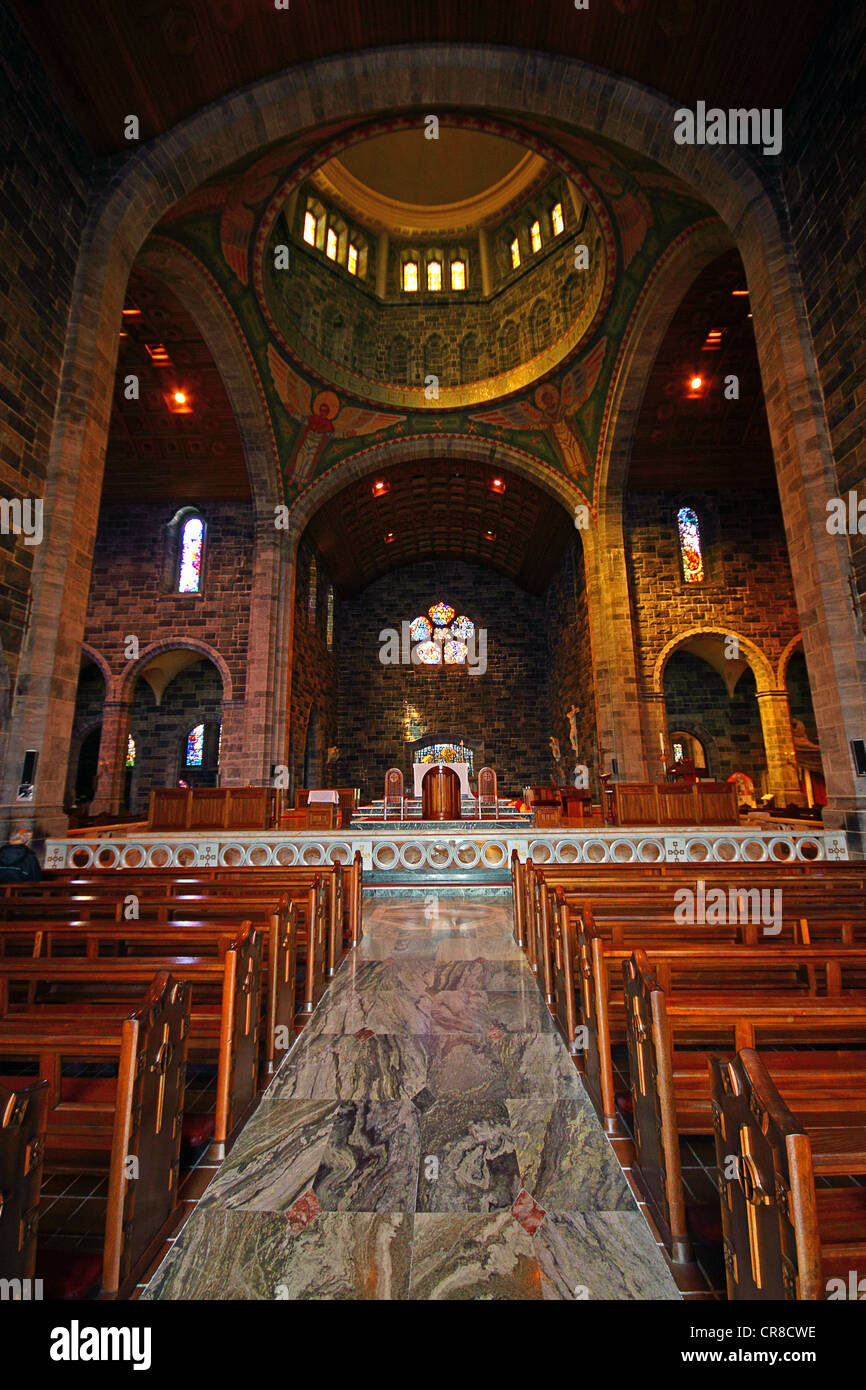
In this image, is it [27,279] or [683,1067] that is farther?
[27,279]

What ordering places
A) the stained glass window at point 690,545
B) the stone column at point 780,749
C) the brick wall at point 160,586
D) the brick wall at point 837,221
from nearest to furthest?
the brick wall at point 837,221, the stone column at point 780,749, the brick wall at point 160,586, the stained glass window at point 690,545

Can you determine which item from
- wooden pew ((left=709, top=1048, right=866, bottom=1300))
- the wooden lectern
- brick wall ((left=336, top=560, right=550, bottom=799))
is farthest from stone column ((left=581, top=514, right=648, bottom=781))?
wooden pew ((left=709, top=1048, right=866, bottom=1300))

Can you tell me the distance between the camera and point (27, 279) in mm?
6449

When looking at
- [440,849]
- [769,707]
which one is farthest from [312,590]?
[769,707]

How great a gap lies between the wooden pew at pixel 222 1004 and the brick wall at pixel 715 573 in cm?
1264

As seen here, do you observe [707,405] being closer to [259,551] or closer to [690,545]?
[690,545]

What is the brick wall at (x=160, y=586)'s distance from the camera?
14.5 meters

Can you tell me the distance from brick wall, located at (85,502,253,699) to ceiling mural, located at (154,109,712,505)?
2493 millimetres

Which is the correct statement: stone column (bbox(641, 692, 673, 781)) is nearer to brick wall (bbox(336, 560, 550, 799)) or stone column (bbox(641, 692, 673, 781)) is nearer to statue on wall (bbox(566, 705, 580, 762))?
statue on wall (bbox(566, 705, 580, 762))

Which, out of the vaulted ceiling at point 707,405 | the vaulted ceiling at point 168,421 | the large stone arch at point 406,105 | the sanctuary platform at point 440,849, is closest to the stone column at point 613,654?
the vaulted ceiling at point 707,405

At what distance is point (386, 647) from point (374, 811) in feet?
27.1

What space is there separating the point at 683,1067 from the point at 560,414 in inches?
540

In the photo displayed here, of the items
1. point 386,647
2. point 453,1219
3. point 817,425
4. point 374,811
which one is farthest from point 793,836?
point 386,647

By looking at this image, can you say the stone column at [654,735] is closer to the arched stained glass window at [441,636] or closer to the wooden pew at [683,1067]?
the arched stained glass window at [441,636]
